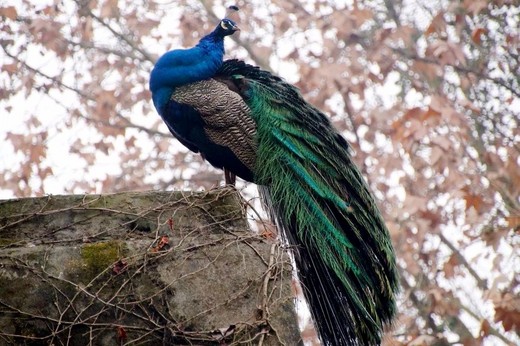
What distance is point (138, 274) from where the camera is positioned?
2.69 meters

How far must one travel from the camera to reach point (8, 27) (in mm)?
8266

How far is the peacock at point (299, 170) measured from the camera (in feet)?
11.1

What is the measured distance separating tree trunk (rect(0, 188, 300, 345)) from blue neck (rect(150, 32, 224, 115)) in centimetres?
166

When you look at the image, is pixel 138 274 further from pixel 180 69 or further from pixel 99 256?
pixel 180 69

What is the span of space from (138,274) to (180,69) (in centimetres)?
206

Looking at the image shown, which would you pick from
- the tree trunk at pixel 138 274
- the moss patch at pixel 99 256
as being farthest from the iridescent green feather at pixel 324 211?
the moss patch at pixel 99 256

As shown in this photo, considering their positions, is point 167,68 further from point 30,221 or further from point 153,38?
point 153,38

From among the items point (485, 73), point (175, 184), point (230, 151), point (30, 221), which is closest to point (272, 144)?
point (230, 151)

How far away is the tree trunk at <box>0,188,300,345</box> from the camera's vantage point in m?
2.60

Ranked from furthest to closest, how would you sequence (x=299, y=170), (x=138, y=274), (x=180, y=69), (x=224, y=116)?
(x=180, y=69), (x=224, y=116), (x=299, y=170), (x=138, y=274)

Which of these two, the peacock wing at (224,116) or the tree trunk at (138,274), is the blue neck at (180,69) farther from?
the tree trunk at (138,274)

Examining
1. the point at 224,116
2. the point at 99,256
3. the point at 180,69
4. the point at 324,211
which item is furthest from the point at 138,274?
the point at 180,69

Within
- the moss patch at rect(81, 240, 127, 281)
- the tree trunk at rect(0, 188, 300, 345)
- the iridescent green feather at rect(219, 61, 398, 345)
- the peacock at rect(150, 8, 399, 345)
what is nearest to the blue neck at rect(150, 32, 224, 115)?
the peacock at rect(150, 8, 399, 345)

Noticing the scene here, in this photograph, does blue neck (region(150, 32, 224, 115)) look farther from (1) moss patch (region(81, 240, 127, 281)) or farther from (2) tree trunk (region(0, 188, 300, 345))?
(1) moss patch (region(81, 240, 127, 281))
